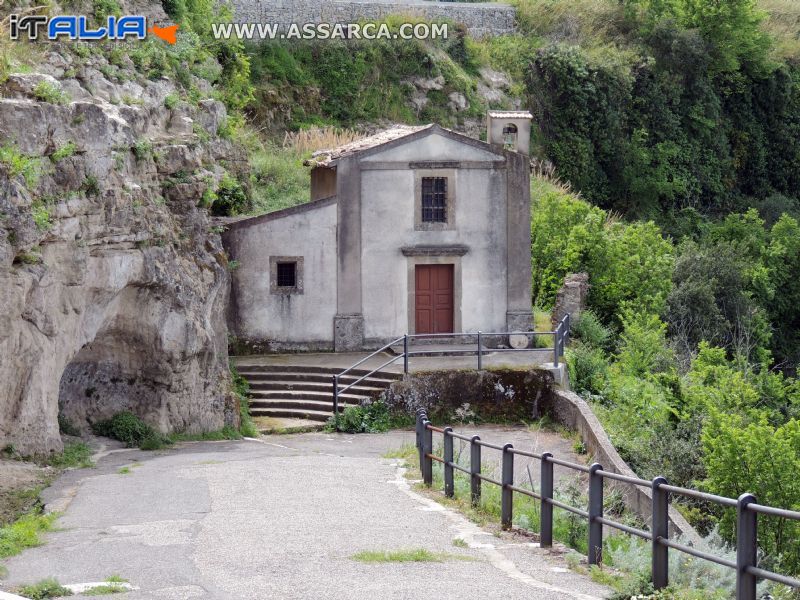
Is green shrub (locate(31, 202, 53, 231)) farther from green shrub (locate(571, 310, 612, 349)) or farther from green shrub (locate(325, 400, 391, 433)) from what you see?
green shrub (locate(571, 310, 612, 349))

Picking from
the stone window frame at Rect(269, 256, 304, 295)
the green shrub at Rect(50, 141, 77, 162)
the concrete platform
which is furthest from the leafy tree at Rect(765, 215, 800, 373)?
the green shrub at Rect(50, 141, 77, 162)

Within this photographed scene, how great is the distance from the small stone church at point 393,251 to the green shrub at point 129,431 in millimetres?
7290

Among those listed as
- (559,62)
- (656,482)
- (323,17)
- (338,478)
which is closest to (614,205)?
(559,62)

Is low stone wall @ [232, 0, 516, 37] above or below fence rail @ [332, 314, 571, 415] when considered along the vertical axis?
above

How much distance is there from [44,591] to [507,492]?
497 cm

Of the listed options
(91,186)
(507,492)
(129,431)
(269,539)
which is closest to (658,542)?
(507,492)

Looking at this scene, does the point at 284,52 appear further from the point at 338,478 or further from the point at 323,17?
the point at 338,478

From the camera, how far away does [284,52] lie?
50.2 m

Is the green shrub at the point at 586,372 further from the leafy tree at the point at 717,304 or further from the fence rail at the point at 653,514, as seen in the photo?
the fence rail at the point at 653,514

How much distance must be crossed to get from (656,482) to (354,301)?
20894 millimetres

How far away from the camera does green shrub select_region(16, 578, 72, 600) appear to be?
10.3 meters

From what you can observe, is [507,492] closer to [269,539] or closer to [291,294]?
[269,539]

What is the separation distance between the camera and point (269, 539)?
12.7 m

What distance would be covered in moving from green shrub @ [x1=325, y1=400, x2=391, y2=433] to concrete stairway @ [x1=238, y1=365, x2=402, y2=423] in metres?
A: 0.31
